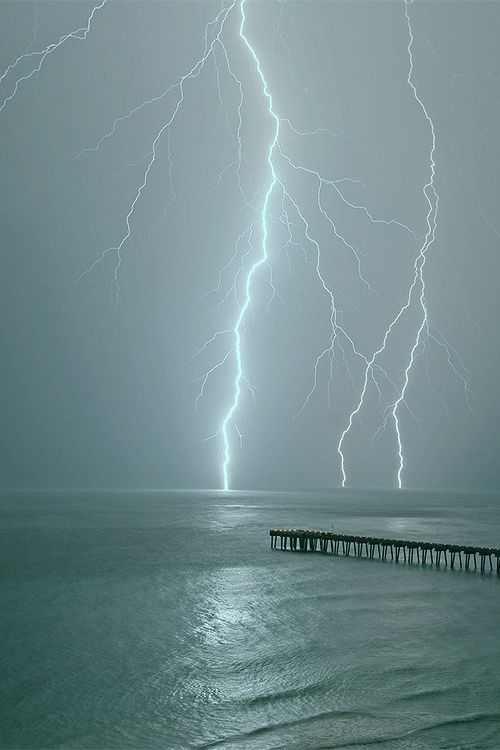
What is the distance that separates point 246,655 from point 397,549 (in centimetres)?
1408

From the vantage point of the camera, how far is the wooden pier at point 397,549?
71.1 feet

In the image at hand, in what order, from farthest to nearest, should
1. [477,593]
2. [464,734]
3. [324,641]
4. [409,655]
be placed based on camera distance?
[477,593] < [324,641] < [409,655] < [464,734]

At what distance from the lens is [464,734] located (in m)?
7.90

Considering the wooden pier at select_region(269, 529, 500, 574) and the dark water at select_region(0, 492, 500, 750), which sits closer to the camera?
the dark water at select_region(0, 492, 500, 750)

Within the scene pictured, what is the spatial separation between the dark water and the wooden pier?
41.5 inches

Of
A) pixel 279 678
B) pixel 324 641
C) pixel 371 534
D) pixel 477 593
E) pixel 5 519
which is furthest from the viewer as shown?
pixel 5 519

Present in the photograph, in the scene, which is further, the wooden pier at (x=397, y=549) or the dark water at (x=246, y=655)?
the wooden pier at (x=397, y=549)

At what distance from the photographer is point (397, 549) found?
79.5 feet

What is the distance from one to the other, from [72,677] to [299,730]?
3.79m

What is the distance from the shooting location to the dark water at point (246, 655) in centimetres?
806

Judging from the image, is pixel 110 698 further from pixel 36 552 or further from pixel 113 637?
pixel 36 552

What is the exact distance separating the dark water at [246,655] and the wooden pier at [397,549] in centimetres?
105

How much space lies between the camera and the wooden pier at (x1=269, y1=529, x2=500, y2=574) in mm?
21656

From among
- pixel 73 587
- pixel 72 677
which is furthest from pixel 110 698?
pixel 73 587
